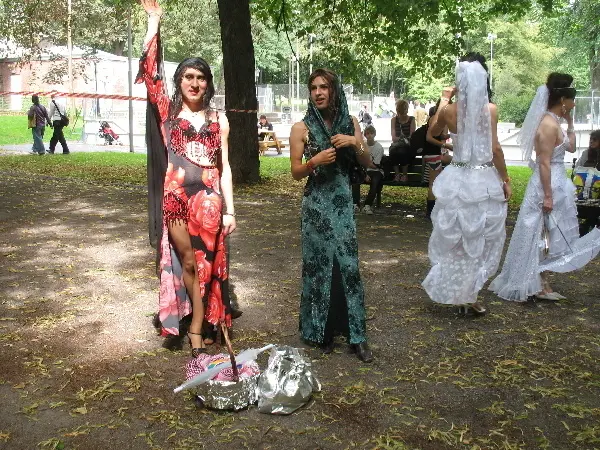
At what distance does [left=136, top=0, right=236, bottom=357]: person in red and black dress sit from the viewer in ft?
16.3

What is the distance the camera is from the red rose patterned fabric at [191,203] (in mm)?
4969

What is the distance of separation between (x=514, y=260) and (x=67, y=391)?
4.15m

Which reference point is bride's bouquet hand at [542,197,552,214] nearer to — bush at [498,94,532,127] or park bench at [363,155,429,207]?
park bench at [363,155,429,207]

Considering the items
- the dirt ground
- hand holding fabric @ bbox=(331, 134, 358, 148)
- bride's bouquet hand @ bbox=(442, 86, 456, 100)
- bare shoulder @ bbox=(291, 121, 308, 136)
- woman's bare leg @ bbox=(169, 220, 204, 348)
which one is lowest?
the dirt ground

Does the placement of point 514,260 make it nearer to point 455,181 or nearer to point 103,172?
point 455,181

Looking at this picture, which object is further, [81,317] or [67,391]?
[81,317]

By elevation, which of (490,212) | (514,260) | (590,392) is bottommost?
(590,392)

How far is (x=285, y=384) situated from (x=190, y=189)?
5.05 feet

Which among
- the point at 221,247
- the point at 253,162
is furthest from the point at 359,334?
the point at 253,162

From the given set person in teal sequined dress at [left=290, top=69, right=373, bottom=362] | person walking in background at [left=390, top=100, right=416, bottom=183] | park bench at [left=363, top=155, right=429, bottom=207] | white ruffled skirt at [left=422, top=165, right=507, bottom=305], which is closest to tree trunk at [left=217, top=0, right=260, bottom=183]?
person walking in background at [left=390, top=100, right=416, bottom=183]

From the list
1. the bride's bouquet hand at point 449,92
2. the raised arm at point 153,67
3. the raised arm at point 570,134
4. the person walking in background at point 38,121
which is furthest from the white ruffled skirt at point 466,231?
the person walking in background at point 38,121

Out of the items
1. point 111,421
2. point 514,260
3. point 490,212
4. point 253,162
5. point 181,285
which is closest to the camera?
point 111,421

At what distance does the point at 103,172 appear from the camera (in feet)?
59.3

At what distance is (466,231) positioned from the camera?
5918 mm
